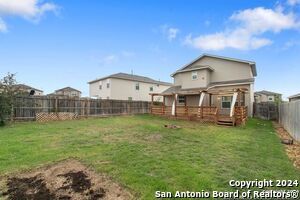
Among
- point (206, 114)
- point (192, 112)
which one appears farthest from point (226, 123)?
point (192, 112)

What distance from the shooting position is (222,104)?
21.5m

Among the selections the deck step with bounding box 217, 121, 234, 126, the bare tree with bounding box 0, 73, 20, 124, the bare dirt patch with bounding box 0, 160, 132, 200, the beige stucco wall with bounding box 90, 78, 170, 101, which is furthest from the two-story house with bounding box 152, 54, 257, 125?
the bare dirt patch with bounding box 0, 160, 132, 200

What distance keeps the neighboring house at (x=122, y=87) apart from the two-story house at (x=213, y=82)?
10161mm

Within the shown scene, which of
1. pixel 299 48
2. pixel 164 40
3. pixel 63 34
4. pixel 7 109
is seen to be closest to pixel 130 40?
pixel 164 40

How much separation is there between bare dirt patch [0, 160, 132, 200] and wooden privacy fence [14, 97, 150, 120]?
12401 mm

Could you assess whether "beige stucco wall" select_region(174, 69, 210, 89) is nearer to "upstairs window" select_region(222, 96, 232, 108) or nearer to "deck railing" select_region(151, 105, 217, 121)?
"upstairs window" select_region(222, 96, 232, 108)

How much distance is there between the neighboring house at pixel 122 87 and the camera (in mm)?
32500

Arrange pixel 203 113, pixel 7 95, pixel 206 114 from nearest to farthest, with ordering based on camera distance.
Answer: pixel 7 95 < pixel 206 114 < pixel 203 113

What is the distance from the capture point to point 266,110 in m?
21.6

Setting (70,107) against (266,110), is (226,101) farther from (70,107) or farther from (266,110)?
(70,107)

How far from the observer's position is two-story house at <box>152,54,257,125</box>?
21.0 m

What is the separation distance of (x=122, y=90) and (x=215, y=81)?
47.9ft

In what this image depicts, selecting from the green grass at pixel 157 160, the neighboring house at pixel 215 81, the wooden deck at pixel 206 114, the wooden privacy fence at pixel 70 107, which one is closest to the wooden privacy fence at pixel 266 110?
the neighboring house at pixel 215 81

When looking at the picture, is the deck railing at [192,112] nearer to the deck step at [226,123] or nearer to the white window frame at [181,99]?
the deck step at [226,123]
